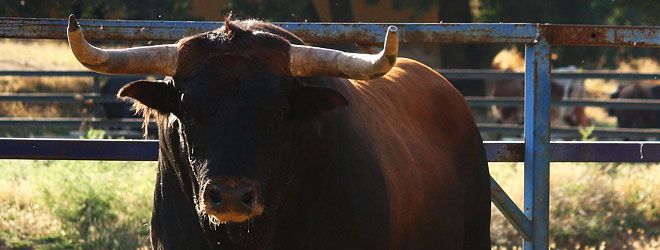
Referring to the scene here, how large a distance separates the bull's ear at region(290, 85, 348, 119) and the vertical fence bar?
2.08 m

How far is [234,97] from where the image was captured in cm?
441

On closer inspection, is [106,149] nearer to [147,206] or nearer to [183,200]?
[183,200]

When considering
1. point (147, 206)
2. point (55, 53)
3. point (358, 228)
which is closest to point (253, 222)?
point (358, 228)

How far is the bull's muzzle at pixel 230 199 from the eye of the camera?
417cm

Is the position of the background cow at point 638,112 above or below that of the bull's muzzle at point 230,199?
above

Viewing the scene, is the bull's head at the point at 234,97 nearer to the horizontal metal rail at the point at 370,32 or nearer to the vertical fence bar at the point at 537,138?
the horizontal metal rail at the point at 370,32

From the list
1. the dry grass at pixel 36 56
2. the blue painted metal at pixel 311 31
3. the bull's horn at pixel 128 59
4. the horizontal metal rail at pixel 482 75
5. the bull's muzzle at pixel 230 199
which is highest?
the dry grass at pixel 36 56

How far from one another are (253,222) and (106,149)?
2.32 m

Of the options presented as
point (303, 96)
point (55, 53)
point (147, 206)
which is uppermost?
point (55, 53)

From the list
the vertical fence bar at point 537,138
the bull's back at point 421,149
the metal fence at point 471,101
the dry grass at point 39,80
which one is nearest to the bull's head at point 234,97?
the bull's back at point 421,149

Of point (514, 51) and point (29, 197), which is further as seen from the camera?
point (514, 51)

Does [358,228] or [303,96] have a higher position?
[303,96]

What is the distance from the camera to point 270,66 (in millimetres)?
4582

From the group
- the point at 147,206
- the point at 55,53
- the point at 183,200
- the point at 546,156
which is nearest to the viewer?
the point at 183,200
